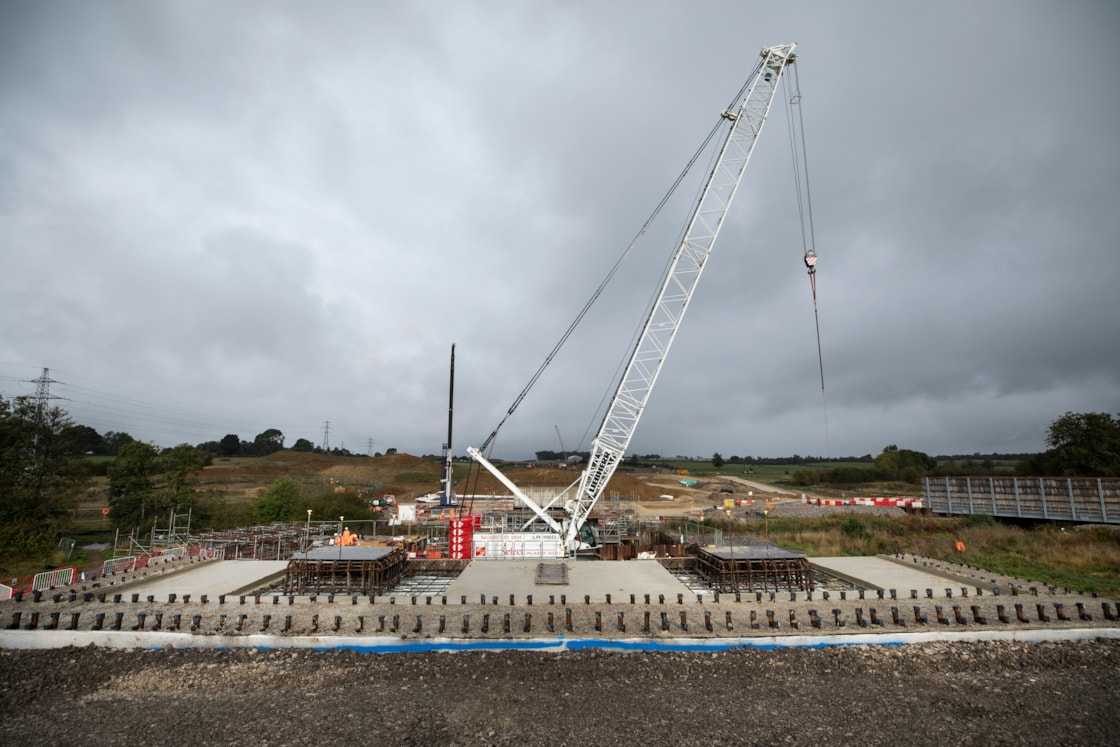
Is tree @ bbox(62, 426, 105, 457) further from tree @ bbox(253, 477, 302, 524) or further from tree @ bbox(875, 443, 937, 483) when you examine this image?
tree @ bbox(875, 443, 937, 483)

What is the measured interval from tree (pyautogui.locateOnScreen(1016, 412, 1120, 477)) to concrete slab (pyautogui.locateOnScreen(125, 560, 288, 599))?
58.0 metres

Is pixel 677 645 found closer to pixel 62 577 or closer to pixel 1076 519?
pixel 62 577

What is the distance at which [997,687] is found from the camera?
32.2 feet

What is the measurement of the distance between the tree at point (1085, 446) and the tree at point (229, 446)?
17315cm

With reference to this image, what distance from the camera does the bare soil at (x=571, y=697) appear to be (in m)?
8.27

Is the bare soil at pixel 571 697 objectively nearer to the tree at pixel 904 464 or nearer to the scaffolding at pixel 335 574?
the scaffolding at pixel 335 574

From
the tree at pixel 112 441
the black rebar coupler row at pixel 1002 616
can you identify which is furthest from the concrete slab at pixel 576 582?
the tree at pixel 112 441

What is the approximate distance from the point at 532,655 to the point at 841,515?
134 feet

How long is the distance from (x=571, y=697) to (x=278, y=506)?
38955mm

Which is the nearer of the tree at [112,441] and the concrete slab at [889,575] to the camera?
the concrete slab at [889,575]

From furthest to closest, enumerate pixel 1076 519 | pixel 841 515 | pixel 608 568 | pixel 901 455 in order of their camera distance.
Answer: pixel 901 455 → pixel 841 515 → pixel 1076 519 → pixel 608 568

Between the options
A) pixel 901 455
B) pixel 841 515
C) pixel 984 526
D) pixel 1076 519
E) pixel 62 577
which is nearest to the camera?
pixel 62 577

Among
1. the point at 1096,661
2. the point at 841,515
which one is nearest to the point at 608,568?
the point at 1096,661

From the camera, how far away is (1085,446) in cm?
4612
